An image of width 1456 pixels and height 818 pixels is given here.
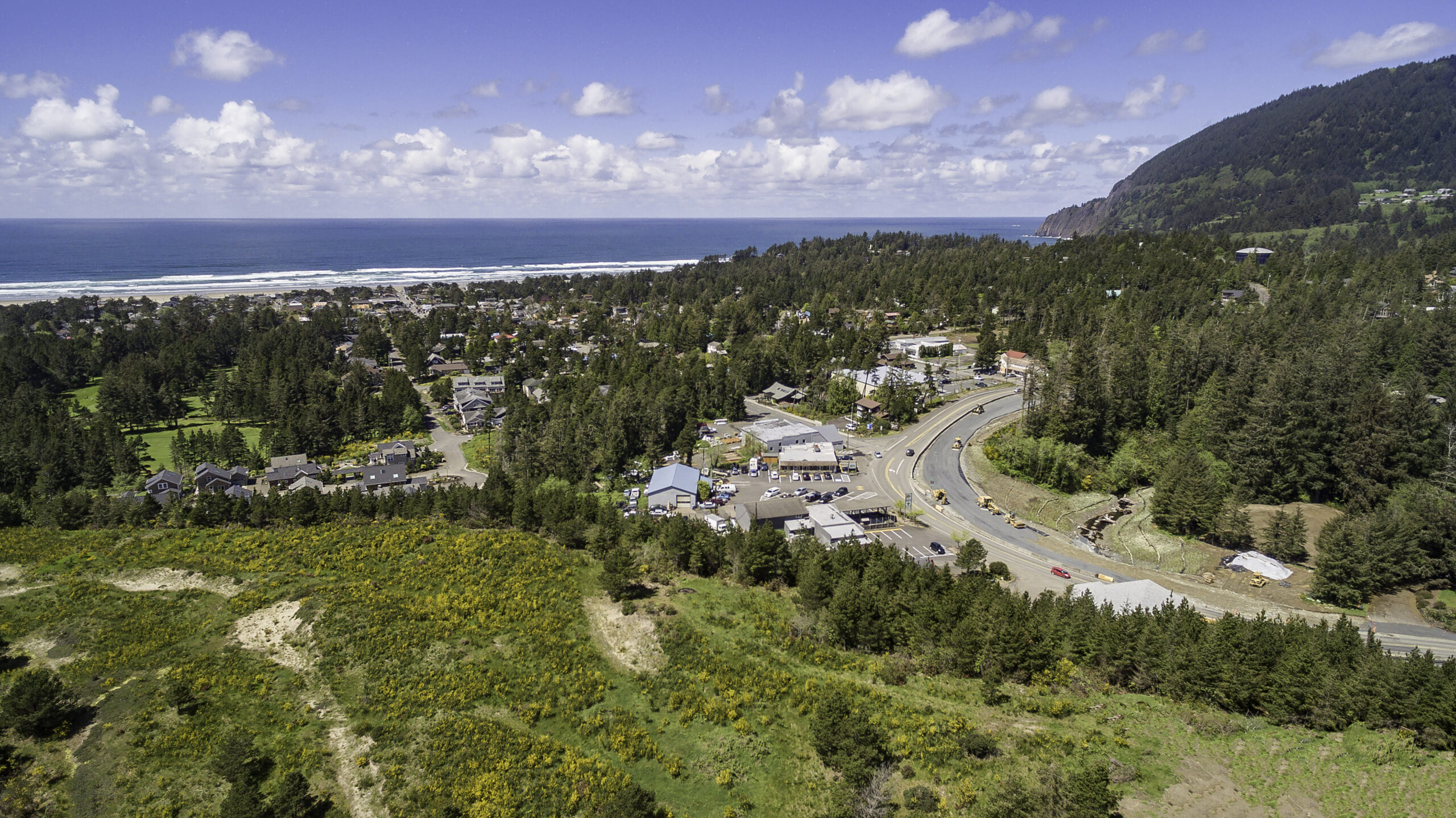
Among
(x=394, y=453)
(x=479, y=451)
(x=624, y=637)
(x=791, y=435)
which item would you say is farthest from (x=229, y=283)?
(x=624, y=637)

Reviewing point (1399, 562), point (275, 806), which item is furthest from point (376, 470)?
point (1399, 562)

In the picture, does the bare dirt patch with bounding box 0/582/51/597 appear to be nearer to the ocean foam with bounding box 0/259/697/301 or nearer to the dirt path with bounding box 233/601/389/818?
the dirt path with bounding box 233/601/389/818

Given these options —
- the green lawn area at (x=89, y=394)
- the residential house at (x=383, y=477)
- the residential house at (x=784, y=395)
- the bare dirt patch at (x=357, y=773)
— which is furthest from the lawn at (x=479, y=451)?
the green lawn area at (x=89, y=394)

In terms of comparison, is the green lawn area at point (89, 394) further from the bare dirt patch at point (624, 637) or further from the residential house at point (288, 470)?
the bare dirt patch at point (624, 637)

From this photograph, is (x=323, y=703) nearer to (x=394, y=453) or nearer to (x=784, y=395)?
(x=394, y=453)

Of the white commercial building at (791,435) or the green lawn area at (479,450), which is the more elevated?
the white commercial building at (791,435)

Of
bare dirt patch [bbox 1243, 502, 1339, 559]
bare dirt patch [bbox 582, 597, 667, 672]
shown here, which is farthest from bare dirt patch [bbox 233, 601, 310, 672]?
bare dirt patch [bbox 1243, 502, 1339, 559]
